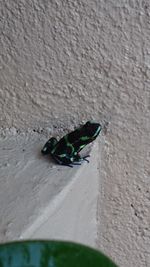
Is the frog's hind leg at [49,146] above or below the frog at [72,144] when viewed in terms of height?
above

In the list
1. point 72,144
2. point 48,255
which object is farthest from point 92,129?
point 48,255

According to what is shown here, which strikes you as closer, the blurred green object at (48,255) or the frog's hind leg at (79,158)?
the blurred green object at (48,255)

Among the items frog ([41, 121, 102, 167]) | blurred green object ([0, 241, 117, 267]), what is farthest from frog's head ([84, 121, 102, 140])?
blurred green object ([0, 241, 117, 267])

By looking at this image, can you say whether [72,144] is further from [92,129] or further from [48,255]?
[48,255]

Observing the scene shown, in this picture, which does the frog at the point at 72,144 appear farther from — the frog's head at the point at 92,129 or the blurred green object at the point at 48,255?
the blurred green object at the point at 48,255

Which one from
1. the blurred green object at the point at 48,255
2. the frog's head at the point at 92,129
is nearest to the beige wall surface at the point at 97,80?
the frog's head at the point at 92,129

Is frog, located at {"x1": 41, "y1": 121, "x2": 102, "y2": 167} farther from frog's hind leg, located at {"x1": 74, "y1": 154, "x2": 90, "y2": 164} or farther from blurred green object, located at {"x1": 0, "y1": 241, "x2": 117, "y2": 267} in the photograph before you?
blurred green object, located at {"x1": 0, "y1": 241, "x2": 117, "y2": 267}
